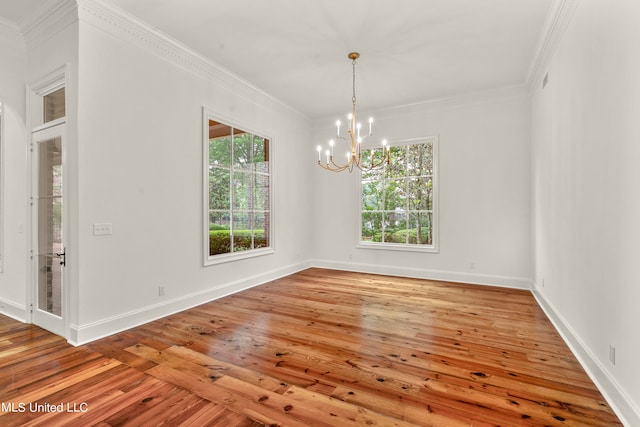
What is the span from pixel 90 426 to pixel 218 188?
3.05 meters

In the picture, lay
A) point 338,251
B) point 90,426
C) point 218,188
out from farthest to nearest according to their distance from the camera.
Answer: point 338,251 < point 218,188 < point 90,426

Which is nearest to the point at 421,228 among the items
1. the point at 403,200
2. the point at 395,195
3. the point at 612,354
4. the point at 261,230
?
the point at 403,200

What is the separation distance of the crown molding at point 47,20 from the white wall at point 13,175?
0.19 metres

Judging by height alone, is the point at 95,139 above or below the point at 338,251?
above

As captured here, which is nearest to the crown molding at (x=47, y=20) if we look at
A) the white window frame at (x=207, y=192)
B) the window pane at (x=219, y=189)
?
the white window frame at (x=207, y=192)

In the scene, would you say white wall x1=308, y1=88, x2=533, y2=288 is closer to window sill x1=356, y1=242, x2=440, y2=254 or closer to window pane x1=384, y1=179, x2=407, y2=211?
window sill x1=356, y1=242, x2=440, y2=254

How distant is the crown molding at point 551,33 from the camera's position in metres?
2.83

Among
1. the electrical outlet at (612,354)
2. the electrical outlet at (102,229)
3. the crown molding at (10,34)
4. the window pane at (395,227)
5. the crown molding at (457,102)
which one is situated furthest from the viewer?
the window pane at (395,227)

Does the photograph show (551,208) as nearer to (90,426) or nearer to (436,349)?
(436,349)

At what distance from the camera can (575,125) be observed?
268cm

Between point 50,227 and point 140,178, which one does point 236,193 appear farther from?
point 50,227

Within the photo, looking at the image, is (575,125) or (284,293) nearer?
(575,125)

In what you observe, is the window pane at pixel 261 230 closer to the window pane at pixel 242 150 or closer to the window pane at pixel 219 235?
the window pane at pixel 219 235

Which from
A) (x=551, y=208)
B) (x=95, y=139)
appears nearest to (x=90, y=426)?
(x=95, y=139)
